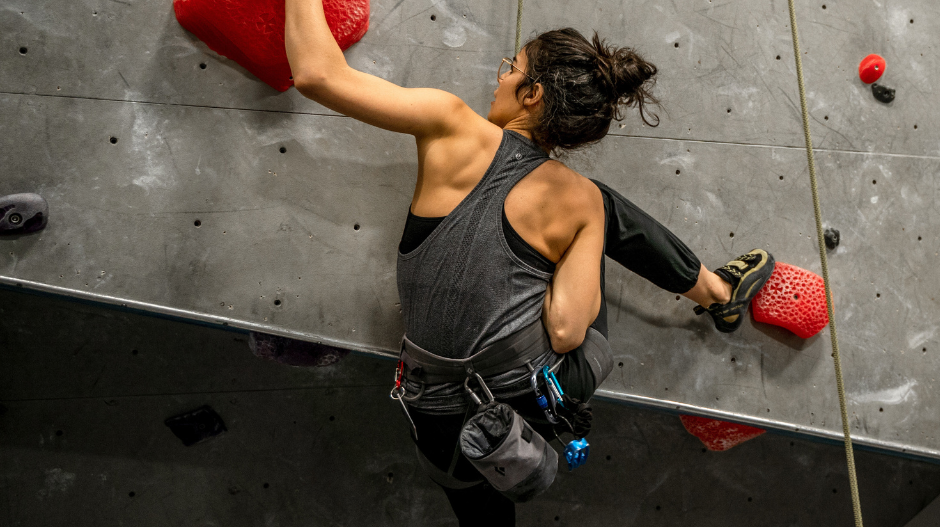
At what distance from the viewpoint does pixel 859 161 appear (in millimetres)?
2219

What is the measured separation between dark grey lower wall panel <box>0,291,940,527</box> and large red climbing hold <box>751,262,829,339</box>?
3.38 feet

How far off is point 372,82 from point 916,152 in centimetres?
217

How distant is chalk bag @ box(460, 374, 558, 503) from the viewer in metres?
1.36

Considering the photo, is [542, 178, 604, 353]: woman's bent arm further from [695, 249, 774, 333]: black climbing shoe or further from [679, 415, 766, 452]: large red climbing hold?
[679, 415, 766, 452]: large red climbing hold

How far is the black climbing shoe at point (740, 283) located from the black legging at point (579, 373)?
7.7 inches

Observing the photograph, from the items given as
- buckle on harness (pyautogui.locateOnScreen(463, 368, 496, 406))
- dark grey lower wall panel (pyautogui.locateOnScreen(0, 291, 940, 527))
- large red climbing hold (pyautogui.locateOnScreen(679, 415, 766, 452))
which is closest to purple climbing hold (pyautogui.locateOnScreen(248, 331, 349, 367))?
dark grey lower wall panel (pyautogui.locateOnScreen(0, 291, 940, 527))

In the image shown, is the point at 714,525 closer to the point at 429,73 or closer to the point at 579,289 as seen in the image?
the point at 579,289

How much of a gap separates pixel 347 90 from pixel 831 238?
6.09 ft

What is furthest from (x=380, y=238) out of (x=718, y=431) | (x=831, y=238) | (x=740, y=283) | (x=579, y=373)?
(x=831, y=238)

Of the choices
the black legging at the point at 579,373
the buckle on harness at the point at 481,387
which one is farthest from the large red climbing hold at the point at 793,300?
the buckle on harness at the point at 481,387

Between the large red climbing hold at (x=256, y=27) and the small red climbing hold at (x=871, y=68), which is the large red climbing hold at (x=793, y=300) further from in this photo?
the large red climbing hold at (x=256, y=27)

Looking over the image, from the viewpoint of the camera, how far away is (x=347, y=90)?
1358mm

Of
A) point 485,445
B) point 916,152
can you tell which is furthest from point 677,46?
point 485,445

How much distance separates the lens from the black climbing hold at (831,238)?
2.17 m
